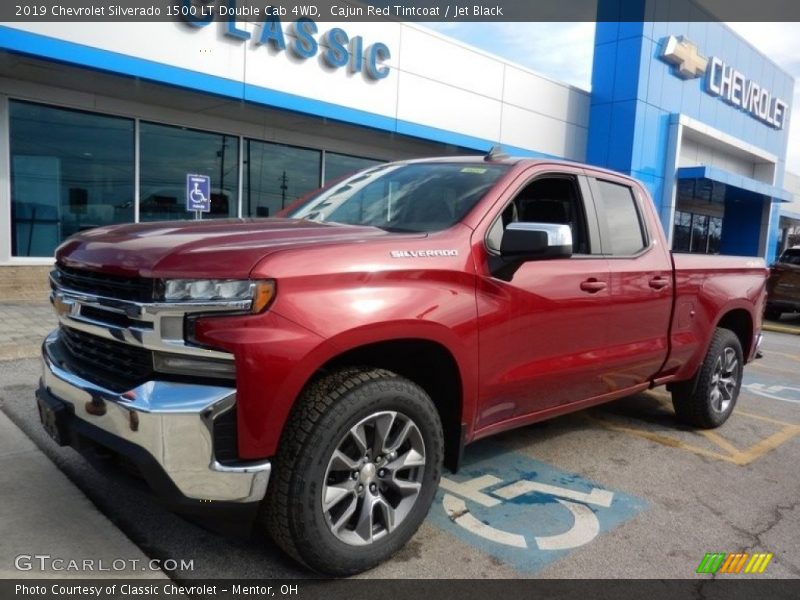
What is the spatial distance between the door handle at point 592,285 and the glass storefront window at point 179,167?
9.47 meters

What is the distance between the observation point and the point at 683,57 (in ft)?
67.2

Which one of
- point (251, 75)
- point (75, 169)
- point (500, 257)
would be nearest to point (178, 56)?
point (251, 75)

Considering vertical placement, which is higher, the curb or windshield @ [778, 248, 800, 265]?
windshield @ [778, 248, 800, 265]

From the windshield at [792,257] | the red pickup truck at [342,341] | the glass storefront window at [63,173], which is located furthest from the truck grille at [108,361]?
the windshield at [792,257]

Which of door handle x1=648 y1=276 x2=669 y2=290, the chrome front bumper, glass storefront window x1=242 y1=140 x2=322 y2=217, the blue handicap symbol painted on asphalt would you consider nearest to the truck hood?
the chrome front bumper

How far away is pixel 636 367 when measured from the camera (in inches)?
165

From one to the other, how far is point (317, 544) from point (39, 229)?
9959 mm

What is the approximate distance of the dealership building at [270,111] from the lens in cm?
986

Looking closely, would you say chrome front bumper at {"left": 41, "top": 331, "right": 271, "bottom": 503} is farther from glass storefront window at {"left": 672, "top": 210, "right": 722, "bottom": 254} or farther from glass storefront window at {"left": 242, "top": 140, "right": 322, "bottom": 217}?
glass storefront window at {"left": 672, "top": 210, "right": 722, "bottom": 254}

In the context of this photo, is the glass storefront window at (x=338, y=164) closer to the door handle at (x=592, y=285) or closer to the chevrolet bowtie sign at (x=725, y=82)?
the door handle at (x=592, y=285)

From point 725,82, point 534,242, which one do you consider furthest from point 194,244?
point 725,82

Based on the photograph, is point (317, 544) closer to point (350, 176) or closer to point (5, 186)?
point (350, 176)

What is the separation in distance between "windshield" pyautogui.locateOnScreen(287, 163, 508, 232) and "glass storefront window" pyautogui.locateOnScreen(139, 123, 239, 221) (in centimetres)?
852

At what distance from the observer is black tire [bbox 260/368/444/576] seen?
94.2 inches
